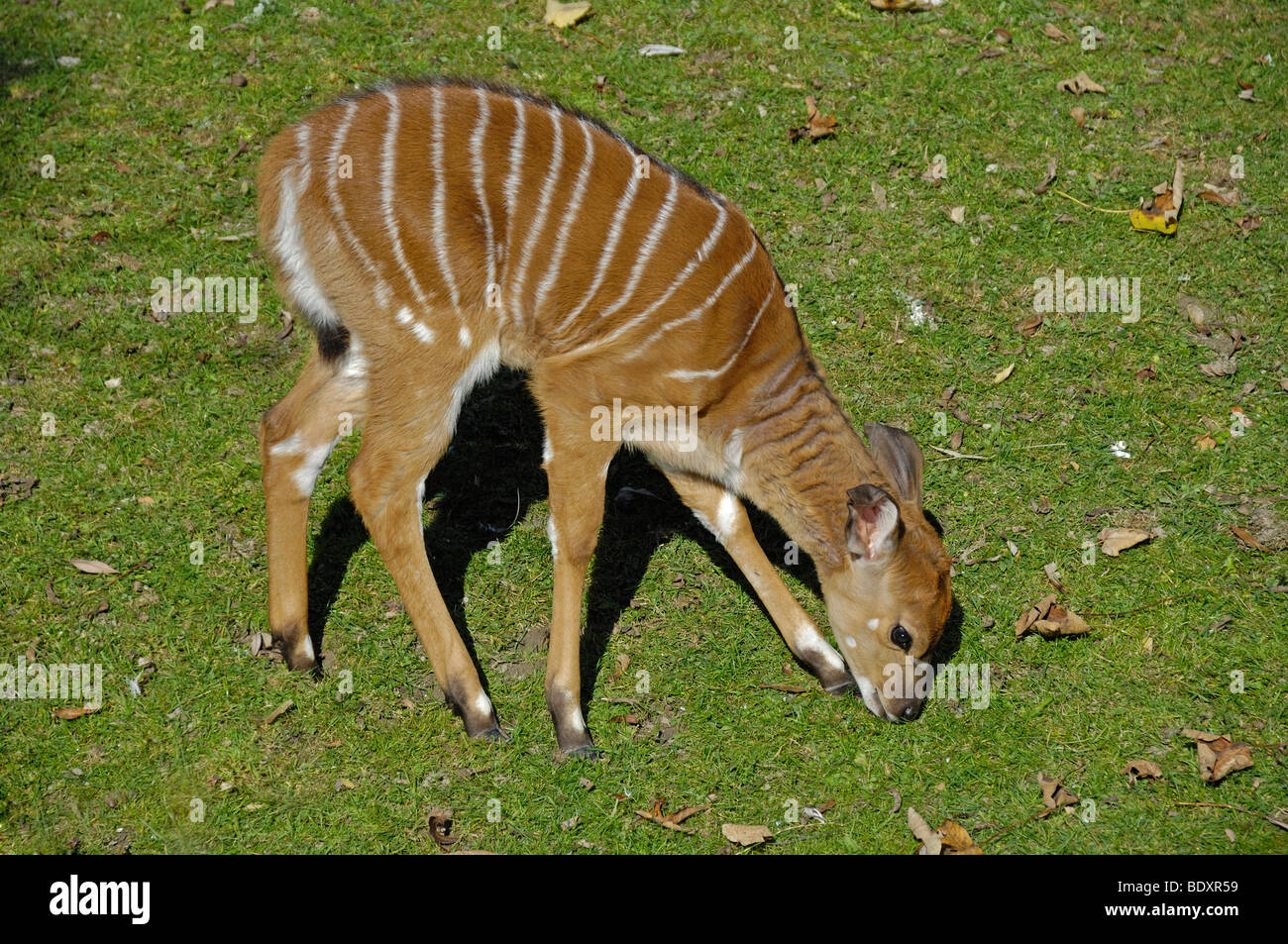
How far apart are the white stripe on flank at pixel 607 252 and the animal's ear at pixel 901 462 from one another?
1536 millimetres

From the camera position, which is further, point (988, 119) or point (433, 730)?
point (988, 119)

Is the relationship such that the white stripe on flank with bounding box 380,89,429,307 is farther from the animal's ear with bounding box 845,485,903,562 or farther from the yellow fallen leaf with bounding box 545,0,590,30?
the yellow fallen leaf with bounding box 545,0,590,30

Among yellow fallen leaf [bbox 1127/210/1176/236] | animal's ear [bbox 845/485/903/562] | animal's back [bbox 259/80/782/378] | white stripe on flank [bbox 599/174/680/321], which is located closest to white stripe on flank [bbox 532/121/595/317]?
animal's back [bbox 259/80/782/378]

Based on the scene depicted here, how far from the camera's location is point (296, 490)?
543 cm

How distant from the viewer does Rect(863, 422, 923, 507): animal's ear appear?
545 centimetres

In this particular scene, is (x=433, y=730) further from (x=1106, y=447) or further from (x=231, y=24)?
(x=231, y=24)

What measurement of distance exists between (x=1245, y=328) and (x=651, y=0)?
188 inches

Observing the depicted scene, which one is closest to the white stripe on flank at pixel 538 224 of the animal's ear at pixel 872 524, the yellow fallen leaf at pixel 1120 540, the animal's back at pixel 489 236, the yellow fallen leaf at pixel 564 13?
the animal's back at pixel 489 236

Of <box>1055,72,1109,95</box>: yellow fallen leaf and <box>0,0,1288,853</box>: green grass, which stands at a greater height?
<box>1055,72,1109,95</box>: yellow fallen leaf

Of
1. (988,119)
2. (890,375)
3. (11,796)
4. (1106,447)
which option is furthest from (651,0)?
(11,796)

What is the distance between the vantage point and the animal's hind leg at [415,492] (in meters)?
5.12

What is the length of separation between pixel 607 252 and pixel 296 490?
1839 mm

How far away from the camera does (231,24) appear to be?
8.34 metres

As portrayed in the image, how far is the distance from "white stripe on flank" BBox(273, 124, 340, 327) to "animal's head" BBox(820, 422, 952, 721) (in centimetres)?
254
